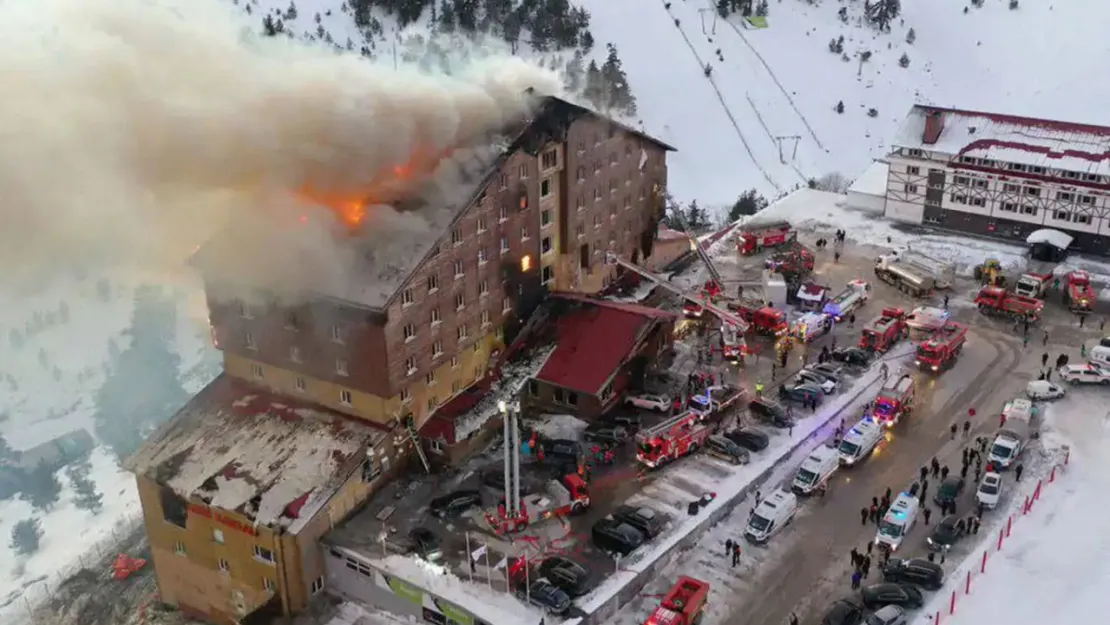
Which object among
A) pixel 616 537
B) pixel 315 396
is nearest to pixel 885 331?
pixel 616 537

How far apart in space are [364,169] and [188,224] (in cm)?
702

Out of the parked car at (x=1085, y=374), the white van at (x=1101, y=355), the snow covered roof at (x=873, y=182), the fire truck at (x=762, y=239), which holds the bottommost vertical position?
the parked car at (x=1085, y=374)

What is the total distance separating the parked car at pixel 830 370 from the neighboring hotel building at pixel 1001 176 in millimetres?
23331

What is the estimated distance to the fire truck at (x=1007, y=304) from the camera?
5553 centimetres

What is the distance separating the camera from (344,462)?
3966 cm

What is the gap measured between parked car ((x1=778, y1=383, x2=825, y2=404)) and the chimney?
2775 centimetres

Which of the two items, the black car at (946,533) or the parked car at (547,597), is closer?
the parked car at (547,597)

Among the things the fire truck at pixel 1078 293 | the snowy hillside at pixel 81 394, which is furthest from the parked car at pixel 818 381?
the snowy hillside at pixel 81 394

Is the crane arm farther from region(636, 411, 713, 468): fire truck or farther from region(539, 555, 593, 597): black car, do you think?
region(539, 555, 593, 597): black car

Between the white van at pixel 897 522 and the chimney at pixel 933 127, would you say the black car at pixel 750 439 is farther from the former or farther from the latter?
the chimney at pixel 933 127

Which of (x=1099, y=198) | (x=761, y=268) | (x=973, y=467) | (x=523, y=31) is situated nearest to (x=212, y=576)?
(x=973, y=467)

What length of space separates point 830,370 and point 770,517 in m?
12.7

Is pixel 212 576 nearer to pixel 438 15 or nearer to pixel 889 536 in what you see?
pixel 889 536

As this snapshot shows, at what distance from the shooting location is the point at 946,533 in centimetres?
3794
